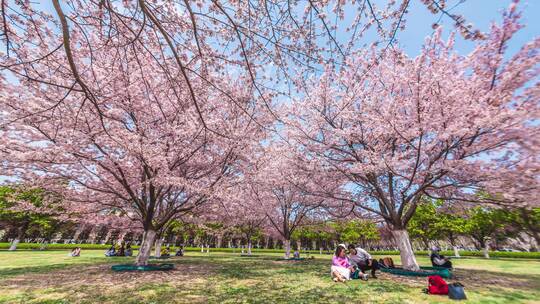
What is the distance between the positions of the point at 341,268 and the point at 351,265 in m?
0.87

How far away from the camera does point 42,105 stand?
797 cm

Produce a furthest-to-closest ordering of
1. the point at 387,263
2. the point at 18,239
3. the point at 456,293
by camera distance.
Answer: the point at 18,239, the point at 387,263, the point at 456,293

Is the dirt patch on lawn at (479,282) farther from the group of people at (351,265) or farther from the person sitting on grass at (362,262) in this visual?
the group of people at (351,265)

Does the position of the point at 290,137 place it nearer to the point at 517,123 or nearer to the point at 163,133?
the point at 163,133

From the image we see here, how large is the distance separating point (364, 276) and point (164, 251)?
17964mm

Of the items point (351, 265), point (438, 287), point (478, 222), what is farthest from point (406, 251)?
point (478, 222)

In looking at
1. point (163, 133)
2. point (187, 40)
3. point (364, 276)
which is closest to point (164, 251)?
point (163, 133)

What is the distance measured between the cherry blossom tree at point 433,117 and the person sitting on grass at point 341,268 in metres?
3.30

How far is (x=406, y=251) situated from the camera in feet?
32.3

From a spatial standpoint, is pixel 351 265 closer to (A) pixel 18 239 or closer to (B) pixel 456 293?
(B) pixel 456 293

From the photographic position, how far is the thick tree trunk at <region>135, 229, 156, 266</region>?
10424 millimetres

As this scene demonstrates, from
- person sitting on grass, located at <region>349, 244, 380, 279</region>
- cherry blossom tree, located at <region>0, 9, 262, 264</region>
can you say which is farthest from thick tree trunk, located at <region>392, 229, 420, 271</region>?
cherry blossom tree, located at <region>0, 9, 262, 264</region>

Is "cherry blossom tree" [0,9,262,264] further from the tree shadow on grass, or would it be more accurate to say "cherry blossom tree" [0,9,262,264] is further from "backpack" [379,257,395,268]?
the tree shadow on grass

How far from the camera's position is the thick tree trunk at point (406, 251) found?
9.56m
